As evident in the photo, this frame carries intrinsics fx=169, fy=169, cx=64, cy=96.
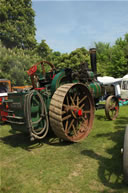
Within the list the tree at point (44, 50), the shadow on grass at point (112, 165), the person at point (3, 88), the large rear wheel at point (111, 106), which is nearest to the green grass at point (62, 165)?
the shadow on grass at point (112, 165)

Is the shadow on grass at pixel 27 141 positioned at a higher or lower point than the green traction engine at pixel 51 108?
lower

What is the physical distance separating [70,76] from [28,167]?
8.96 feet

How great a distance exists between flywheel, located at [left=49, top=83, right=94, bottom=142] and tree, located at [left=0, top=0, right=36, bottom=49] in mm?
19800

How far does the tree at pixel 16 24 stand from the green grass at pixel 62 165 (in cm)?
2023

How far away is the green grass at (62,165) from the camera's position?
8.40 ft

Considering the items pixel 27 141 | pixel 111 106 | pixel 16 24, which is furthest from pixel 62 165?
pixel 16 24

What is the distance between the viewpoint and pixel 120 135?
4.76 meters

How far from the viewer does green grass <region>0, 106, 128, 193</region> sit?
256 cm

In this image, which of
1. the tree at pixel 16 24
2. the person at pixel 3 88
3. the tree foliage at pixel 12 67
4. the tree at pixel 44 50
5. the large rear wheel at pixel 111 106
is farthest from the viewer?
the tree at pixel 16 24

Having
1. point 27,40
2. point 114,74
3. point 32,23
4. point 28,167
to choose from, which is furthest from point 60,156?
point 32,23

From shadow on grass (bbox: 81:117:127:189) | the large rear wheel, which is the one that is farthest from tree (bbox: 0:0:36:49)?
shadow on grass (bbox: 81:117:127:189)

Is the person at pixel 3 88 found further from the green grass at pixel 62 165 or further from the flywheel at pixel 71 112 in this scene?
the flywheel at pixel 71 112

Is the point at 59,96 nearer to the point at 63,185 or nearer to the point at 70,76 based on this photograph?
the point at 70,76

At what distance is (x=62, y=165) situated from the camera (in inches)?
127
